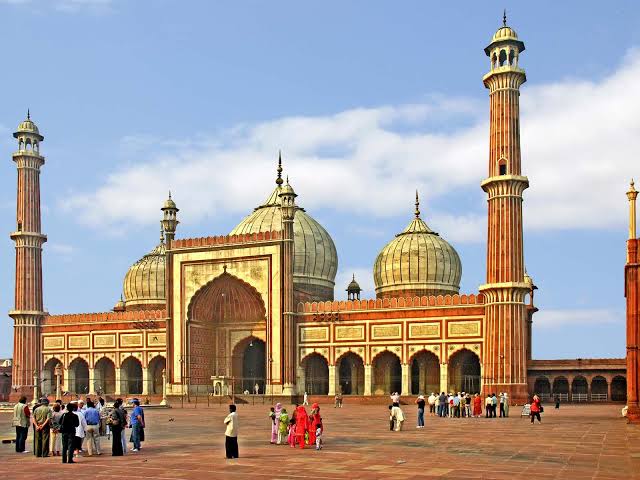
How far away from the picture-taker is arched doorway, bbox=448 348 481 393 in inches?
1793

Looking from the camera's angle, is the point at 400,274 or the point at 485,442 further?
the point at 400,274

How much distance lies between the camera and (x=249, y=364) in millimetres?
54312

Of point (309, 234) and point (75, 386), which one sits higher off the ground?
point (309, 234)

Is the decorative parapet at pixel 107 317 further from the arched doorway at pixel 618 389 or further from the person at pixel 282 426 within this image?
the person at pixel 282 426

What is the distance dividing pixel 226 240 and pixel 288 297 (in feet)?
19.1

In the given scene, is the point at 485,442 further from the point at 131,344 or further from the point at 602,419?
the point at 131,344

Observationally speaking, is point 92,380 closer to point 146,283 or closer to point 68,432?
point 146,283

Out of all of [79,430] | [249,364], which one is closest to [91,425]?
[79,430]

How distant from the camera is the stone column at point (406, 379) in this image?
4544 centimetres

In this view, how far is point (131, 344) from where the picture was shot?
181ft

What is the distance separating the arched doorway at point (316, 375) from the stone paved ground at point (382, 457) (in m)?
25.0

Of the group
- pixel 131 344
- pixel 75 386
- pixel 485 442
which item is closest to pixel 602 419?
pixel 485 442

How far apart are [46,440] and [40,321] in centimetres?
4256

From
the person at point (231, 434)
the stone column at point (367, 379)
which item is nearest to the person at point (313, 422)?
the person at point (231, 434)
